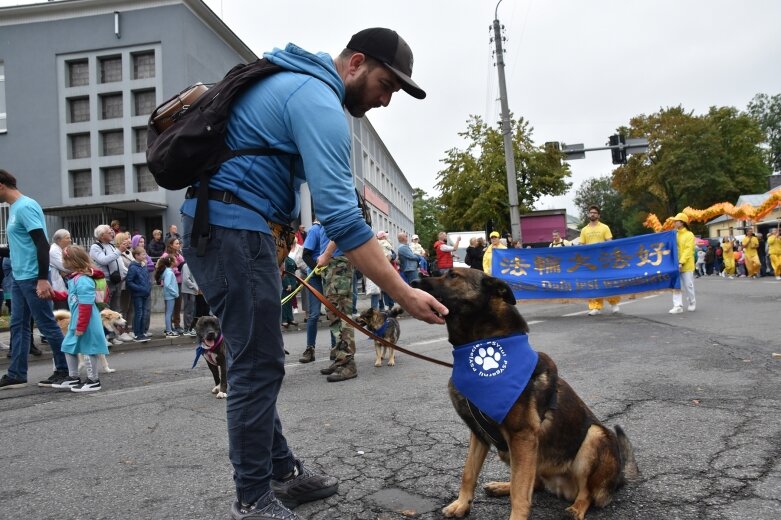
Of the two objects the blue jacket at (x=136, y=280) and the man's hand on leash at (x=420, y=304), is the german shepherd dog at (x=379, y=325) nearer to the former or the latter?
the man's hand on leash at (x=420, y=304)

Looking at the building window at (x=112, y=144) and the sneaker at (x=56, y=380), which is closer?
the sneaker at (x=56, y=380)

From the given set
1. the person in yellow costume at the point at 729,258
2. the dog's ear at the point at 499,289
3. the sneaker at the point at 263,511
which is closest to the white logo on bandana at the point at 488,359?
the dog's ear at the point at 499,289

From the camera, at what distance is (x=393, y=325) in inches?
309

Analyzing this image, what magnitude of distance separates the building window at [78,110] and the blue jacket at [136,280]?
2155 centimetres

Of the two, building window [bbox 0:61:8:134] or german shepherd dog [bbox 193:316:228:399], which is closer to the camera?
german shepherd dog [bbox 193:316:228:399]

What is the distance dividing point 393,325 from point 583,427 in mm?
5249

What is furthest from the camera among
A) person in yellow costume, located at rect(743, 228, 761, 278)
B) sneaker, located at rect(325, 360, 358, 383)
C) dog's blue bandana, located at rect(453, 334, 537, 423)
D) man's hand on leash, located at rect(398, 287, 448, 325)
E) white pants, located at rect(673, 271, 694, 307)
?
person in yellow costume, located at rect(743, 228, 761, 278)

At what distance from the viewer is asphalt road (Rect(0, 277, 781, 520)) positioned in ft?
9.43

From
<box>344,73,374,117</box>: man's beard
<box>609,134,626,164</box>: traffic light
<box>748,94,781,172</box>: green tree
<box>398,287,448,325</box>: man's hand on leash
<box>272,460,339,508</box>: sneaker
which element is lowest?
<box>272,460,339,508</box>: sneaker

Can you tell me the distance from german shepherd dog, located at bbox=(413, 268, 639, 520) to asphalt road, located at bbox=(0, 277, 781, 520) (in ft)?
0.43

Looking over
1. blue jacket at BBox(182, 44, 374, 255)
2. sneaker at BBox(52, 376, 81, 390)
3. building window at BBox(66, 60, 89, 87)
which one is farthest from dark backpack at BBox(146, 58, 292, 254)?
building window at BBox(66, 60, 89, 87)

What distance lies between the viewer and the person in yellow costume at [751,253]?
2433 cm

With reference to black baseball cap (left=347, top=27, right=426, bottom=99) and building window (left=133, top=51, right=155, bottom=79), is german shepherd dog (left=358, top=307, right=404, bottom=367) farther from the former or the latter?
building window (left=133, top=51, right=155, bottom=79)

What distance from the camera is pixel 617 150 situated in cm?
1981
